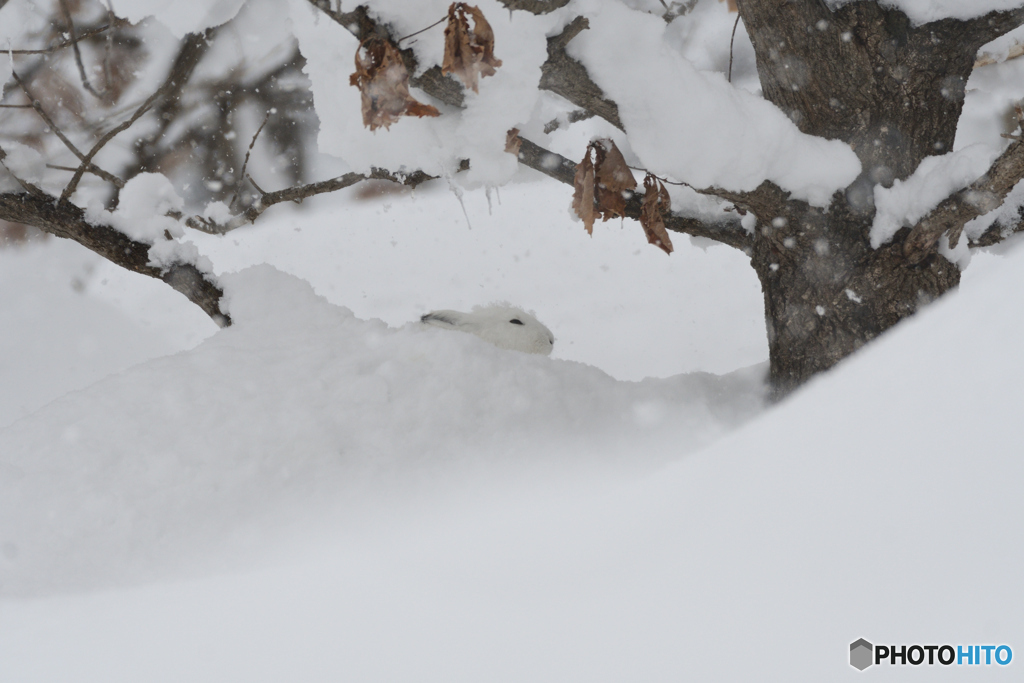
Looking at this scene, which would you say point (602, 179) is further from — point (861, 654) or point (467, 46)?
point (861, 654)

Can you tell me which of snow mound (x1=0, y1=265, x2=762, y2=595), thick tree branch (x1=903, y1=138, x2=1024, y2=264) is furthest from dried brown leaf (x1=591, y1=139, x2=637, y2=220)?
thick tree branch (x1=903, y1=138, x2=1024, y2=264)

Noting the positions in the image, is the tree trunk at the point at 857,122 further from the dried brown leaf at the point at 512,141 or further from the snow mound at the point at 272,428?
the dried brown leaf at the point at 512,141

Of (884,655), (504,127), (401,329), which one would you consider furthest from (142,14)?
(884,655)

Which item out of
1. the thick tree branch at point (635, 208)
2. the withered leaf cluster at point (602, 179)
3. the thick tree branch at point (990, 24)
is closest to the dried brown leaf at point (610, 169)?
the withered leaf cluster at point (602, 179)

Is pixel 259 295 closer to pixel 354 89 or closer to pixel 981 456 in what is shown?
pixel 354 89

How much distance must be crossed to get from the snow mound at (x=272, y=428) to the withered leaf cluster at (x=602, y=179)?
2.02 feet

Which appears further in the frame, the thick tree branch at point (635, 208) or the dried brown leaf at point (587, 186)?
the thick tree branch at point (635, 208)

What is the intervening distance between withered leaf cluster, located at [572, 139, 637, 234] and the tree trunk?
0.44 m

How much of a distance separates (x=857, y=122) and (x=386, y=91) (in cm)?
139

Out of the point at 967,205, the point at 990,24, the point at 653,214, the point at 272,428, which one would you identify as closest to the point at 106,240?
the point at 272,428

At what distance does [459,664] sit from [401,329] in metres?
1.28

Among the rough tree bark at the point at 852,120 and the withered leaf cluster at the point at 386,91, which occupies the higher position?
the rough tree bark at the point at 852,120

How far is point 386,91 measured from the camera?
142 centimetres

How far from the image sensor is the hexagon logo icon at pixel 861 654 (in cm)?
102
